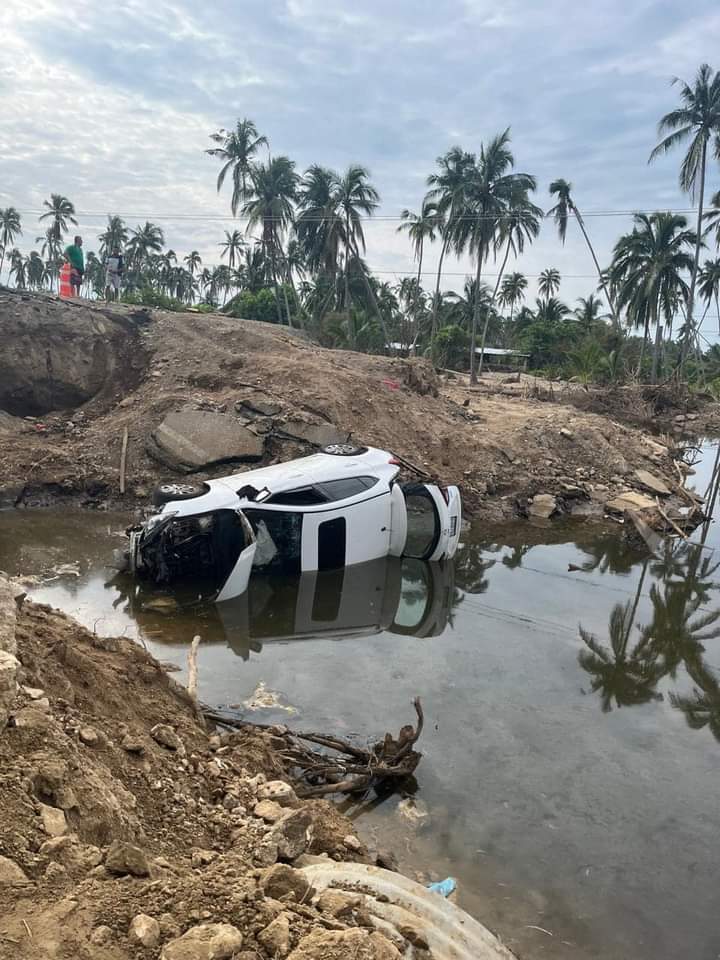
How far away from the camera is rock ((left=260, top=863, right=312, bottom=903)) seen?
2.75 meters

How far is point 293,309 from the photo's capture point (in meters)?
44.4

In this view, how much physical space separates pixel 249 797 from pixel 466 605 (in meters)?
5.98

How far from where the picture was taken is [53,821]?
2.81 m

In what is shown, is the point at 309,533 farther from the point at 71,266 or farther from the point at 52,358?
the point at 71,266

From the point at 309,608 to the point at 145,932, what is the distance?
266 inches

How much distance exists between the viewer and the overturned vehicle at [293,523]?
28.9 ft

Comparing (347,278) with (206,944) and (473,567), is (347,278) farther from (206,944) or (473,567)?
(206,944)

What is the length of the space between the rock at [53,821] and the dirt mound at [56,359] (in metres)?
14.3

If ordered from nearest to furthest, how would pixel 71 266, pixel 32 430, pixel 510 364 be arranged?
pixel 32 430, pixel 71 266, pixel 510 364

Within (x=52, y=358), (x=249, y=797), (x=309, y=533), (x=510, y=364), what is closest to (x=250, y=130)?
(x=510, y=364)

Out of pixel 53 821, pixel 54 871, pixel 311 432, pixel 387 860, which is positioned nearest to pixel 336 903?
pixel 54 871

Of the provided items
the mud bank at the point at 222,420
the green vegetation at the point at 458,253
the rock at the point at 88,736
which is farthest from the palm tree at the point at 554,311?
the rock at the point at 88,736

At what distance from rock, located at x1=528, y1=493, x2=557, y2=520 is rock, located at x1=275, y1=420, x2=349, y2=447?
14.4 ft

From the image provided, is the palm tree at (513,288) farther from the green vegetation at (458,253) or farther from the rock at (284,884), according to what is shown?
the rock at (284,884)
